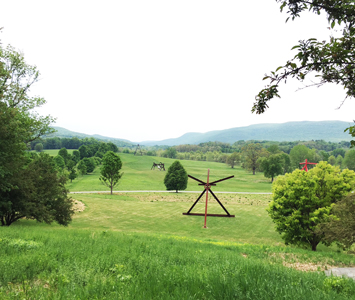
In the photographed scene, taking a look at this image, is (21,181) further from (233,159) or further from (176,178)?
(233,159)

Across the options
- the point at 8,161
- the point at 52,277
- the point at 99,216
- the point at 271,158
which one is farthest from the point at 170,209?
the point at 271,158

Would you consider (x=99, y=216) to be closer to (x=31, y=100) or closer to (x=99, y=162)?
(x=31, y=100)

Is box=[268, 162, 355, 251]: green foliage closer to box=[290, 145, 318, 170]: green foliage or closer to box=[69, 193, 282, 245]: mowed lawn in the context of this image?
box=[69, 193, 282, 245]: mowed lawn

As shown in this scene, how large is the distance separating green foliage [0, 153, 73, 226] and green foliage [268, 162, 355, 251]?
1989 cm

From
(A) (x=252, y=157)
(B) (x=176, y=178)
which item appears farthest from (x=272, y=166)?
(B) (x=176, y=178)

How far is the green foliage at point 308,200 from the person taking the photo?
1958cm

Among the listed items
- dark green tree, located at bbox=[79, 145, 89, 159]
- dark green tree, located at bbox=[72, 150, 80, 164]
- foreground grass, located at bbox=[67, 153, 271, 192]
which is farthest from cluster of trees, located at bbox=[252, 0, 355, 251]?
dark green tree, located at bbox=[79, 145, 89, 159]

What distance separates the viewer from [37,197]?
58.5 ft

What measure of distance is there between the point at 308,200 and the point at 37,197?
2356 centimetres

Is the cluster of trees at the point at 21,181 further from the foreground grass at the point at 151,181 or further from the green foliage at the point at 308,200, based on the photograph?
the foreground grass at the point at 151,181

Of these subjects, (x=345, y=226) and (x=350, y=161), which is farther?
(x=350, y=161)

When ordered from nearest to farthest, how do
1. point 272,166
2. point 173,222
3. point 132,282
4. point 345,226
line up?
point 132,282 → point 345,226 → point 173,222 → point 272,166

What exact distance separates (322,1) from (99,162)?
112140 mm

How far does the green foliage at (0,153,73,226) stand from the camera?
16.8 meters
